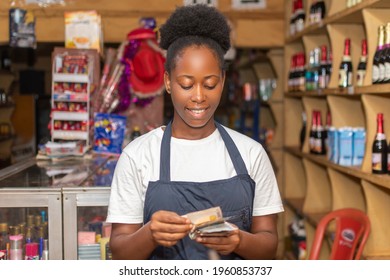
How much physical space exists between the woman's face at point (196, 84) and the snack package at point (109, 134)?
2.03 metres

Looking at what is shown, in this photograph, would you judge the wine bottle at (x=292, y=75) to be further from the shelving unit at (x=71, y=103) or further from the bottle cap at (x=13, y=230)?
the bottle cap at (x=13, y=230)

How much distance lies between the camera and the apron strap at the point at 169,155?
5.25 feet

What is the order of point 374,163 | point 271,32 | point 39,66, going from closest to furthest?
point 374,163, point 271,32, point 39,66

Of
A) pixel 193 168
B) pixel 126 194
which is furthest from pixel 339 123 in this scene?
pixel 126 194

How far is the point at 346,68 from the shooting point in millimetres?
3611

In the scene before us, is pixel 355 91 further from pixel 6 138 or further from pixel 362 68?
pixel 6 138

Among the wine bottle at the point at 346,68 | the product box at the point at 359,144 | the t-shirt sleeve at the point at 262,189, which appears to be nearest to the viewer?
the t-shirt sleeve at the point at 262,189

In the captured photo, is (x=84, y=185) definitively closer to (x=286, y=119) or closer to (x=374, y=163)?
(x=374, y=163)

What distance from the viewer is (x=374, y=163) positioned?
2973 mm

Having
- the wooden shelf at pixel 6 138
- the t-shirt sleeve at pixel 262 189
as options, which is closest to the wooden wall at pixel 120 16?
the wooden shelf at pixel 6 138

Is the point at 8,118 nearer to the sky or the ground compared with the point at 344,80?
nearer to the ground

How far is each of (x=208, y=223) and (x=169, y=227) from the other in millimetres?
94

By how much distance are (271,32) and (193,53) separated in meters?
3.54
